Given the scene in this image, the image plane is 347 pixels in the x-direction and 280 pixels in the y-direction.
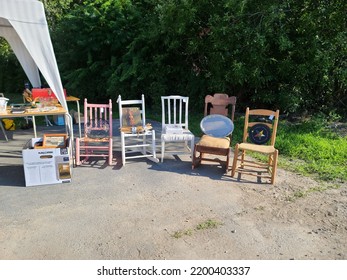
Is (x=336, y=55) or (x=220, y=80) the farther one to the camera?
(x=220, y=80)

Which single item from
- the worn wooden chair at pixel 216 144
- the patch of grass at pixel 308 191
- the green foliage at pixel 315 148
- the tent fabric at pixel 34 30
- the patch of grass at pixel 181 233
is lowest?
the patch of grass at pixel 181 233

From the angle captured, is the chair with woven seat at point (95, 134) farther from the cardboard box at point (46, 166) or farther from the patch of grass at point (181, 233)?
the patch of grass at point (181, 233)

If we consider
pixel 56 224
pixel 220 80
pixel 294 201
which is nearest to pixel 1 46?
pixel 220 80

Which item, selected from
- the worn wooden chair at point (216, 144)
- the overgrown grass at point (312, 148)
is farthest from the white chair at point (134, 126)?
the overgrown grass at point (312, 148)

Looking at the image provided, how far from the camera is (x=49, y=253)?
2.74 meters

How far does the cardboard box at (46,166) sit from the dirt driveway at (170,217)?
106 millimetres

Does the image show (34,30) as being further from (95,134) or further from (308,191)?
(308,191)

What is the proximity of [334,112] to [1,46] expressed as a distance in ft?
47.0

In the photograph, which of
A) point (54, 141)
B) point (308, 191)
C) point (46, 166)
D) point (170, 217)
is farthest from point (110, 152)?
point (308, 191)

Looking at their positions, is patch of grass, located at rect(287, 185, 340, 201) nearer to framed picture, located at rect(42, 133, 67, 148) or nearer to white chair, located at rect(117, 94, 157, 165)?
white chair, located at rect(117, 94, 157, 165)

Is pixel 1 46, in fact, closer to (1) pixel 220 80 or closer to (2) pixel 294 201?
(1) pixel 220 80

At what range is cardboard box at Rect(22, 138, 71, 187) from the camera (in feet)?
13.2

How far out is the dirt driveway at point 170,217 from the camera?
2.80m

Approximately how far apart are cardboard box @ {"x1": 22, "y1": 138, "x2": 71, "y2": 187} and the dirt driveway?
106 mm
